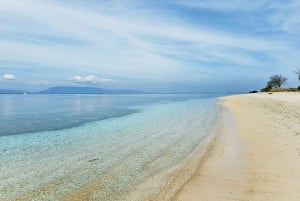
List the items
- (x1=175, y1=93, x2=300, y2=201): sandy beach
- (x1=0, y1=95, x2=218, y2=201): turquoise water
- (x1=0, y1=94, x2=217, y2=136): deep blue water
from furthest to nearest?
(x1=0, y1=94, x2=217, y2=136): deep blue water → (x1=0, y1=95, x2=218, y2=201): turquoise water → (x1=175, y1=93, x2=300, y2=201): sandy beach

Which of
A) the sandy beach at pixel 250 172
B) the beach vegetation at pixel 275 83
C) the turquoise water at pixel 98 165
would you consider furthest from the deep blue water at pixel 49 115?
the beach vegetation at pixel 275 83

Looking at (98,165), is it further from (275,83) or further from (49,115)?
(275,83)

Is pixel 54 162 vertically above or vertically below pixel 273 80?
below

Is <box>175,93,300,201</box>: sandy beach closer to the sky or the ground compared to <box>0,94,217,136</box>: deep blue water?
closer to the sky

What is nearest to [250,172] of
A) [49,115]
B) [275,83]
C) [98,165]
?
[98,165]

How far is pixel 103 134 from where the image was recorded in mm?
18359

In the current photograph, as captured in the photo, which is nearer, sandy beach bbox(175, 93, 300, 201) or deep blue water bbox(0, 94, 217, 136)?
sandy beach bbox(175, 93, 300, 201)

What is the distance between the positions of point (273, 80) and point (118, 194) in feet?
444

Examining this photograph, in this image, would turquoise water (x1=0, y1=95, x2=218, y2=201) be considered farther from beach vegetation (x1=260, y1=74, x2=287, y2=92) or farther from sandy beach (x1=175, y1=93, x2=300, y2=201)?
beach vegetation (x1=260, y1=74, x2=287, y2=92)

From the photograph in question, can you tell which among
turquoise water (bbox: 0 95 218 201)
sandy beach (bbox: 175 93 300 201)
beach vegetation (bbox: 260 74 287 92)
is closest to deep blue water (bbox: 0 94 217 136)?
turquoise water (bbox: 0 95 218 201)

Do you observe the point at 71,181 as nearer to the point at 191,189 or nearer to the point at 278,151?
the point at 191,189

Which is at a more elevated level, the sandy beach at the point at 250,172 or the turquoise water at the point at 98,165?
the sandy beach at the point at 250,172

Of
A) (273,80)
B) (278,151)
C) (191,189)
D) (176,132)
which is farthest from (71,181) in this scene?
(273,80)

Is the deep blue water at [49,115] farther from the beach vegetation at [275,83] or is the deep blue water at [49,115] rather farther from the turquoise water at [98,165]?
the beach vegetation at [275,83]
